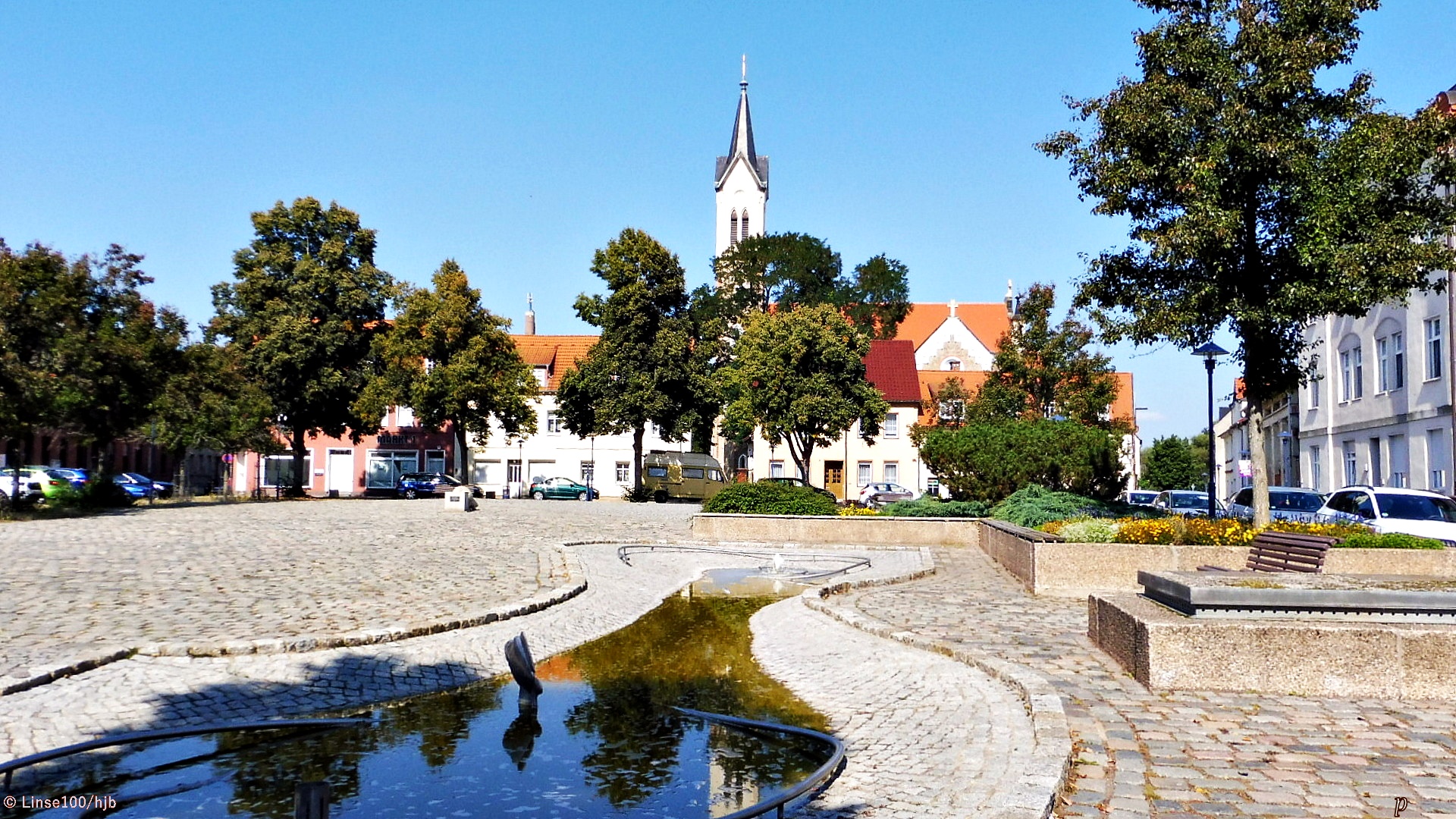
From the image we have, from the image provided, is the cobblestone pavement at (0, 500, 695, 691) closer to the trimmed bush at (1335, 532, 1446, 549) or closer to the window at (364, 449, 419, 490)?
the trimmed bush at (1335, 532, 1446, 549)

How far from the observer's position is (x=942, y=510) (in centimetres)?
2658

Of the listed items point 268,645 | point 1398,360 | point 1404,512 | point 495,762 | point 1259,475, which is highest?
point 1398,360

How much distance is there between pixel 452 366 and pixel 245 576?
35.6m

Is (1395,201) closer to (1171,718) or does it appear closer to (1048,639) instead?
(1048,639)

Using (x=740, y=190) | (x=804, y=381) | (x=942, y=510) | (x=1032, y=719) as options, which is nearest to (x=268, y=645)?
(x=1032, y=719)

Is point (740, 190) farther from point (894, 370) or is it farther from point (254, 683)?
point (254, 683)

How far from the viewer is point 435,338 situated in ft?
166

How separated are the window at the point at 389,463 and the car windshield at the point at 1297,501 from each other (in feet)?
166

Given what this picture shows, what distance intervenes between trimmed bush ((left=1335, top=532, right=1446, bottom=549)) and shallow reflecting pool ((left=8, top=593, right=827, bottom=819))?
9825 mm

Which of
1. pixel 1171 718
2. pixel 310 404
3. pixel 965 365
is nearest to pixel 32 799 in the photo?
pixel 1171 718

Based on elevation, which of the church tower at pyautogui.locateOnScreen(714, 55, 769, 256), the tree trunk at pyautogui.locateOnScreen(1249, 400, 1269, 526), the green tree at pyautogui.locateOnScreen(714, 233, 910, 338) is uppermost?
the church tower at pyautogui.locateOnScreen(714, 55, 769, 256)

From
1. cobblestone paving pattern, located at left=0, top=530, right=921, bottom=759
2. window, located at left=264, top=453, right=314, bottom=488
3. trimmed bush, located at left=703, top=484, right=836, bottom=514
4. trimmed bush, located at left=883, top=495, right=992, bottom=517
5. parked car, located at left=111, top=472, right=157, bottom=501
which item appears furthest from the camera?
window, located at left=264, top=453, right=314, bottom=488

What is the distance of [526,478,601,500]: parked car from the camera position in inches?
2256

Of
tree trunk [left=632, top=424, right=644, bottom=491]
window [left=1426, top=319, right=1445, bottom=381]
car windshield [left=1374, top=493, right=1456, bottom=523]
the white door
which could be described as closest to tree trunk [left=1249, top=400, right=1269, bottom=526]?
car windshield [left=1374, top=493, right=1456, bottom=523]
